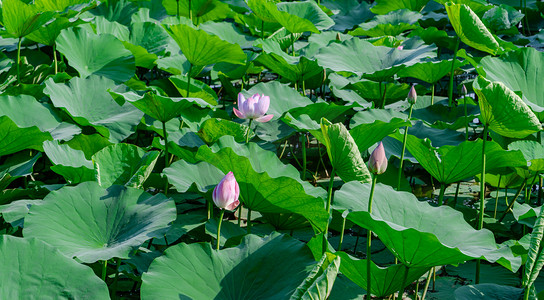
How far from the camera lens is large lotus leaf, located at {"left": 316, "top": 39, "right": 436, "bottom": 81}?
254cm

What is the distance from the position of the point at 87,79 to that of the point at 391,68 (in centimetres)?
130

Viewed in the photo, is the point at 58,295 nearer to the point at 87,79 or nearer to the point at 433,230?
the point at 433,230

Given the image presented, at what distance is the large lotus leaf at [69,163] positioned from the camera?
1.73 meters

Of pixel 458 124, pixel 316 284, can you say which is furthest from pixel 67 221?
pixel 458 124

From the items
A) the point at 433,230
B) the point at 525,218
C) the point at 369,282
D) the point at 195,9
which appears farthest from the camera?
the point at 195,9

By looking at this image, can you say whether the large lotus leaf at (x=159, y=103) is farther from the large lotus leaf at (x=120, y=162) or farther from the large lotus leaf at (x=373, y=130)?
the large lotus leaf at (x=373, y=130)

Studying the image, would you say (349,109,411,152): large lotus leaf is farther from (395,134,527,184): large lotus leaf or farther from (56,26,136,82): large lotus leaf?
(56,26,136,82): large lotus leaf

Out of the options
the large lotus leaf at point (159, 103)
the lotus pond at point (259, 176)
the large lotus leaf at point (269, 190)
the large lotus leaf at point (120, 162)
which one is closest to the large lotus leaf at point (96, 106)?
the lotus pond at point (259, 176)

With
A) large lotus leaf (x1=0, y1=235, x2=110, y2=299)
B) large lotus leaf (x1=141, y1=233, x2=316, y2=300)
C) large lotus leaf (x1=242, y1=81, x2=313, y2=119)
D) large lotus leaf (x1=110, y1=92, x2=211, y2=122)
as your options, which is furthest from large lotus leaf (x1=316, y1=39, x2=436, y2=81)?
large lotus leaf (x1=0, y1=235, x2=110, y2=299)

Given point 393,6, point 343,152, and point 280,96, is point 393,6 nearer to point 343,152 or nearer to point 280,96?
point 280,96

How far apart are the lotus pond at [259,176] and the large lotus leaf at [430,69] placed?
0.06 ft

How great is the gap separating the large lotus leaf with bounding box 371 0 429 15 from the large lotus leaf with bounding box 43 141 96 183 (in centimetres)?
297

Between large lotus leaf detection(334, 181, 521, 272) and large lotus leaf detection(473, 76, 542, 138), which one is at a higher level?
large lotus leaf detection(473, 76, 542, 138)

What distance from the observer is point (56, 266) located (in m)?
1.19
